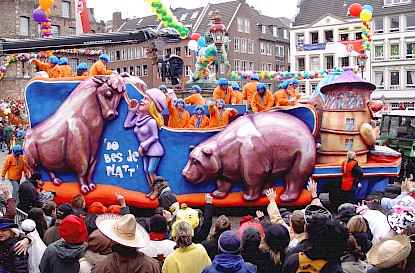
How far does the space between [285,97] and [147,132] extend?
3.39 m

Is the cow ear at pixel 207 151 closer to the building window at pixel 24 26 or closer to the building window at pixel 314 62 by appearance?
the building window at pixel 24 26

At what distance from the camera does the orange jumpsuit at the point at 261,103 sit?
11984 mm

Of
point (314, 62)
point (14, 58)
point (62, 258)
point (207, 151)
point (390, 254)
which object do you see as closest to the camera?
point (390, 254)

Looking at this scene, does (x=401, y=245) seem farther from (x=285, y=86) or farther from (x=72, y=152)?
(x=285, y=86)

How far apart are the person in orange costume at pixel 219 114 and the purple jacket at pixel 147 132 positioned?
142cm

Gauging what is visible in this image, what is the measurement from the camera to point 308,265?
3.95 metres

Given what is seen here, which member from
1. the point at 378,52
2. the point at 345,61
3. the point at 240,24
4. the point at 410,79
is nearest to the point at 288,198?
the point at 410,79

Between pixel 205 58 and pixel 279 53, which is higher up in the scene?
pixel 279 53

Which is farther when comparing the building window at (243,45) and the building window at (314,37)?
the building window at (243,45)

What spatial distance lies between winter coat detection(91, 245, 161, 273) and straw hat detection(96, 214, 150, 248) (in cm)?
6

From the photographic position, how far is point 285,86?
12.5 m

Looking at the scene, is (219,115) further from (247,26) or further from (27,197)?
(247,26)

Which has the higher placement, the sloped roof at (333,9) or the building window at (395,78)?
the sloped roof at (333,9)

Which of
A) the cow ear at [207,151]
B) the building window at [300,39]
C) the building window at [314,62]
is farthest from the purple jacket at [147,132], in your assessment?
the building window at [300,39]
